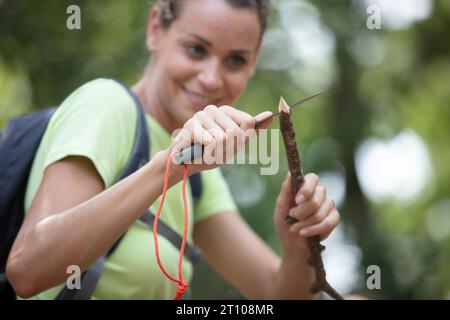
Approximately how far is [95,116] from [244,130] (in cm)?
57

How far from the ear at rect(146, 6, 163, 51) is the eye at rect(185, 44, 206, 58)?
0.68 feet

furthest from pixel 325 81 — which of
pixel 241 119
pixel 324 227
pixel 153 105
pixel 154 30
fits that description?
pixel 241 119

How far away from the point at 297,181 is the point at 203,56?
64cm

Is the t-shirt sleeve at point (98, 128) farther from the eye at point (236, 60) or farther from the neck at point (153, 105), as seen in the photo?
the eye at point (236, 60)

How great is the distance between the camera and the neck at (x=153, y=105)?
2576 millimetres

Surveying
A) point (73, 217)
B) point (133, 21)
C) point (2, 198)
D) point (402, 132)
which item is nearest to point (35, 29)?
point (133, 21)

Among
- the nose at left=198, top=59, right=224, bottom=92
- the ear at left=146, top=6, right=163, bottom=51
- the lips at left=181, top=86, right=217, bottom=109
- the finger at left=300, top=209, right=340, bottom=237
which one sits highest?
the ear at left=146, top=6, right=163, bottom=51

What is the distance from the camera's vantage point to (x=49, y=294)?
7.12ft

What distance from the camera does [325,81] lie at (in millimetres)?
8602

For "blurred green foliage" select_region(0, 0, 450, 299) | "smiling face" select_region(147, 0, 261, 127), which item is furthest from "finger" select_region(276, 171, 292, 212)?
"blurred green foliage" select_region(0, 0, 450, 299)

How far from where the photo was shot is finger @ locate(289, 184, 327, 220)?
2086 millimetres

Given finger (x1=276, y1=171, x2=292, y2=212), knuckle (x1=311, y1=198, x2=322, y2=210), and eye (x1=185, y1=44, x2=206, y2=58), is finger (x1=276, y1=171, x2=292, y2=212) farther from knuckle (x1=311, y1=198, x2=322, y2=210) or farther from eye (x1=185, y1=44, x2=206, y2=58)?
eye (x1=185, y1=44, x2=206, y2=58)

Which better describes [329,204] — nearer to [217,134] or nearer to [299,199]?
[299,199]
